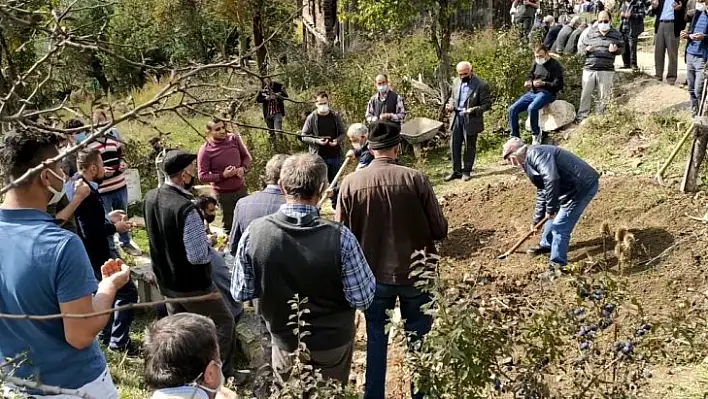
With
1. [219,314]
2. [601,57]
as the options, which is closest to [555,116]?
[601,57]

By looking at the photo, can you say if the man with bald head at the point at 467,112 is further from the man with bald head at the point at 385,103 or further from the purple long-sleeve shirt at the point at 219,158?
the purple long-sleeve shirt at the point at 219,158

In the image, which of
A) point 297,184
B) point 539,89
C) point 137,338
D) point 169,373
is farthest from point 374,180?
point 539,89

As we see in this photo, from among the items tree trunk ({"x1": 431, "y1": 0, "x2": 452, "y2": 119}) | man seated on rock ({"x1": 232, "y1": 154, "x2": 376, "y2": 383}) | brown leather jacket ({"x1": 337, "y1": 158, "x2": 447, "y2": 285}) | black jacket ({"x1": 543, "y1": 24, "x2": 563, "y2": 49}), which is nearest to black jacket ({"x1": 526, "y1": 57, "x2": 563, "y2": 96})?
tree trunk ({"x1": 431, "y1": 0, "x2": 452, "y2": 119})

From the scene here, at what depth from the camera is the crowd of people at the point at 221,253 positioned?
2.63 metres

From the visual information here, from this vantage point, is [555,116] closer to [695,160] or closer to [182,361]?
[695,160]

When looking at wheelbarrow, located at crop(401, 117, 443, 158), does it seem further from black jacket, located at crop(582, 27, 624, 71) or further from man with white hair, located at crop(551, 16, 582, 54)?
man with white hair, located at crop(551, 16, 582, 54)

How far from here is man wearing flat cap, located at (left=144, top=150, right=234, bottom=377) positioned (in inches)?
168

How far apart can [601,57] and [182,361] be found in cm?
914

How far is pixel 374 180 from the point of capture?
14.1ft

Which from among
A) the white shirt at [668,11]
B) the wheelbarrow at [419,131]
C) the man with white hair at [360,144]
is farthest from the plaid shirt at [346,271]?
the white shirt at [668,11]

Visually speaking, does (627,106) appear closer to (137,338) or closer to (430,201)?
(430,201)

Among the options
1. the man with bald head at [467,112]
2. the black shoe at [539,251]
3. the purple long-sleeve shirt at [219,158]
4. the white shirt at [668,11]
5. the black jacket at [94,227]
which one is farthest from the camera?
the white shirt at [668,11]

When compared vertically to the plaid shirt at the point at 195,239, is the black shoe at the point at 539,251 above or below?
below

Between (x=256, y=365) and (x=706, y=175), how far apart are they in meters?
5.25
